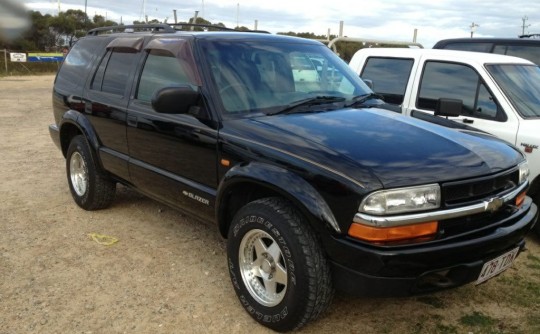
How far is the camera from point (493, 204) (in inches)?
112

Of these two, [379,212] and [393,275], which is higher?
[379,212]

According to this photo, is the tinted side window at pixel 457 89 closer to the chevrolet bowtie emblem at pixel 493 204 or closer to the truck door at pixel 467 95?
the truck door at pixel 467 95

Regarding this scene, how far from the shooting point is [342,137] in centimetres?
300

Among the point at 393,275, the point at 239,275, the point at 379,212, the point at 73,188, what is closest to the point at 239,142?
the point at 239,275

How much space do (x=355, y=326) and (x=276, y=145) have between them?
129 centimetres

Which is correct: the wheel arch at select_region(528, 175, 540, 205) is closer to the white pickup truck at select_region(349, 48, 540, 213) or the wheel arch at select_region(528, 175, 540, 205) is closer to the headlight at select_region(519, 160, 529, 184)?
the white pickup truck at select_region(349, 48, 540, 213)

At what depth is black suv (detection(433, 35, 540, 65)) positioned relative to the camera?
22.4 feet

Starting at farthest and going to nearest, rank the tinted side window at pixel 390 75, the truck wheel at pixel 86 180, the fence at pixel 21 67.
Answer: the fence at pixel 21 67 → the tinted side window at pixel 390 75 → the truck wheel at pixel 86 180

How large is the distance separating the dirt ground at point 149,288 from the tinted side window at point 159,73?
4.56 feet

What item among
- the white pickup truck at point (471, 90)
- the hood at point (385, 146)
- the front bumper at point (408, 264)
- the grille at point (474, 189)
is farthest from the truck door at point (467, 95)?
the front bumper at point (408, 264)

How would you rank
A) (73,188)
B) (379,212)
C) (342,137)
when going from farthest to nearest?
(73,188) → (342,137) → (379,212)

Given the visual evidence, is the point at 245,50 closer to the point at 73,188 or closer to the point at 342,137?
the point at 342,137

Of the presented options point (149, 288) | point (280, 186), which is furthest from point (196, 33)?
point (149, 288)

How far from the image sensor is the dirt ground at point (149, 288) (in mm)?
3199
